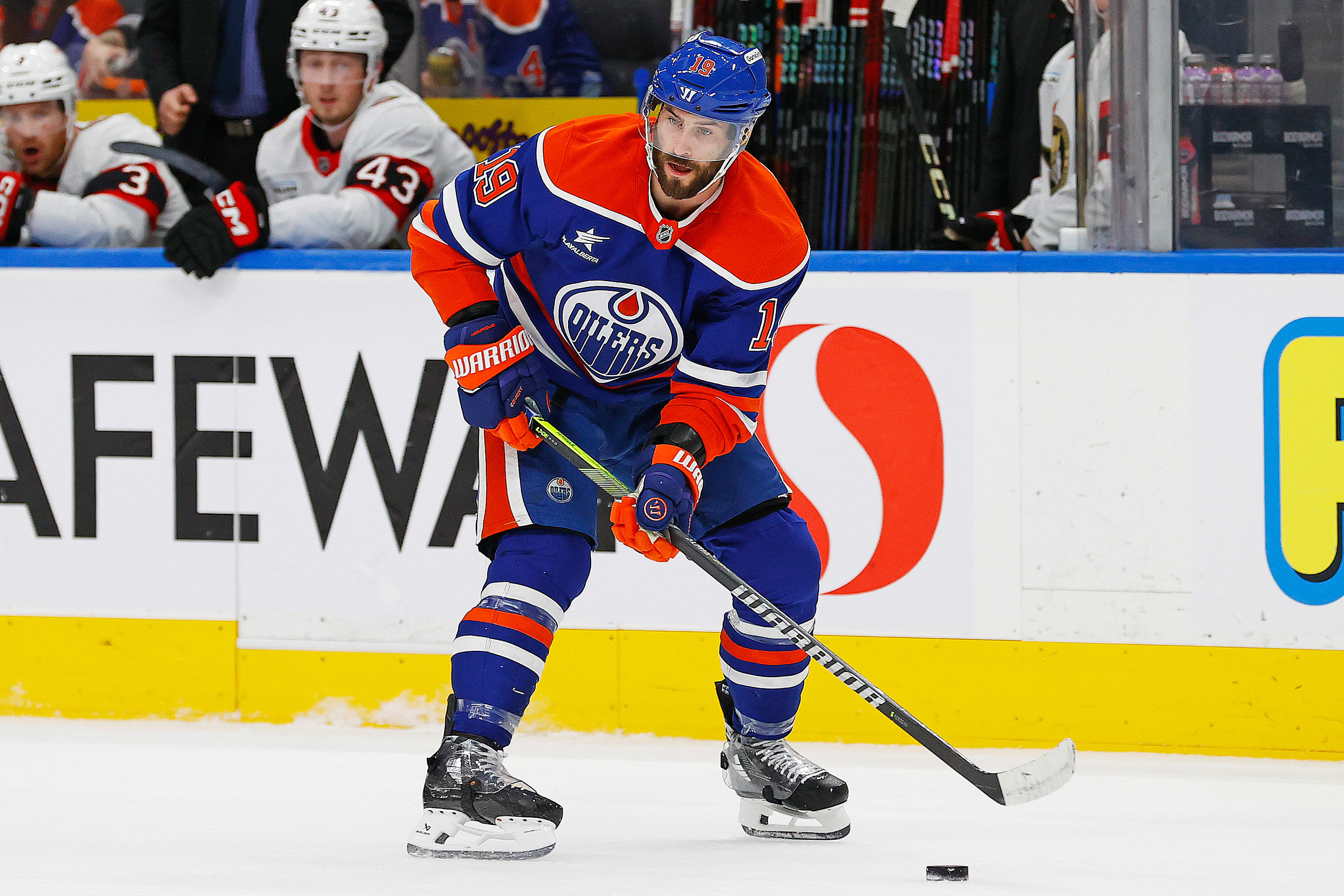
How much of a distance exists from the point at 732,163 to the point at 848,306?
881 mm

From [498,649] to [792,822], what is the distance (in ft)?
2.08

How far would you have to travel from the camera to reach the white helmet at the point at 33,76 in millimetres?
3854

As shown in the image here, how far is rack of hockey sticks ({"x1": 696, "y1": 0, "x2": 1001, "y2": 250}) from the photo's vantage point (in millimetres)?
4312

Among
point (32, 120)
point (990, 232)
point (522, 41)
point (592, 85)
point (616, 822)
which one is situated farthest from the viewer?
point (522, 41)

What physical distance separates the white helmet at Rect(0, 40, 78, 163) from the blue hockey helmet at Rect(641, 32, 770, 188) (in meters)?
2.13

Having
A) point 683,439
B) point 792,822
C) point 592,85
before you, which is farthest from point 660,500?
point 592,85

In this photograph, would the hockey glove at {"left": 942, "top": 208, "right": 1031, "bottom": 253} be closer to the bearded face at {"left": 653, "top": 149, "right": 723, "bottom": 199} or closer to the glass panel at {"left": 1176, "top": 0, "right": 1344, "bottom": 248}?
the glass panel at {"left": 1176, "top": 0, "right": 1344, "bottom": 248}

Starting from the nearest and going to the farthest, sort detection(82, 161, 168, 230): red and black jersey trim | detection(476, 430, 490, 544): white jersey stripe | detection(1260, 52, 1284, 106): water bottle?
detection(476, 430, 490, 544): white jersey stripe, detection(1260, 52, 1284, 106): water bottle, detection(82, 161, 168, 230): red and black jersey trim

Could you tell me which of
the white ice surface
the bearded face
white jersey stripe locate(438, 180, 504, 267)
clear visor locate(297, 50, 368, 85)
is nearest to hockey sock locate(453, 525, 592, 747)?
the white ice surface

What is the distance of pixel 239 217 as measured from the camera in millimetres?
3445

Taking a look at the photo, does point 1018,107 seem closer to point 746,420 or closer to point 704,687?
point 704,687

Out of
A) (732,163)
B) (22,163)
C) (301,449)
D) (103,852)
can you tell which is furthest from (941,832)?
(22,163)

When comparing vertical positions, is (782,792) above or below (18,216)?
below

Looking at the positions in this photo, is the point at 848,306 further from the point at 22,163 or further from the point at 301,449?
the point at 22,163
